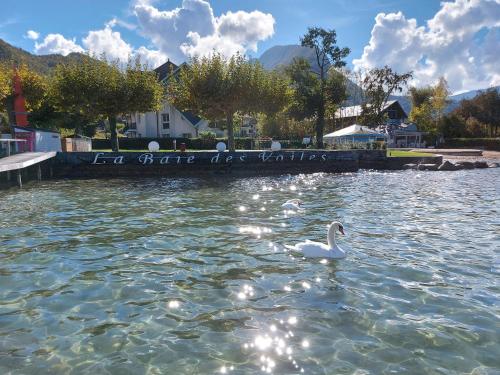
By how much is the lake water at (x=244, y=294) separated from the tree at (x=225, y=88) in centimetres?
2262

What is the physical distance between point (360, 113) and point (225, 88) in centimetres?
5428

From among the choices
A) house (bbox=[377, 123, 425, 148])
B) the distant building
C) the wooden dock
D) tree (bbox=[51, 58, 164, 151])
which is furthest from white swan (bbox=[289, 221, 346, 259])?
house (bbox=[377, 123, 425, 148])

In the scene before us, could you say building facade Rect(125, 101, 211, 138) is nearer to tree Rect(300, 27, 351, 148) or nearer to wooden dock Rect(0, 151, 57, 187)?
tree Rect(300, 27, 351, 148)

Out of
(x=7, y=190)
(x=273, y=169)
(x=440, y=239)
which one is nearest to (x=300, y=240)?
(x=440, y=239)

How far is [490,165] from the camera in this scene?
3888 cm

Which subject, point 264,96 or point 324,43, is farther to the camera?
point 324,43

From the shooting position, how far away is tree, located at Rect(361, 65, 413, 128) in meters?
79.9

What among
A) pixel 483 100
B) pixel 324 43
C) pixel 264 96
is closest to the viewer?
pixel 264 96

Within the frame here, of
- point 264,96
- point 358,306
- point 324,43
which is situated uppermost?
point 324,43

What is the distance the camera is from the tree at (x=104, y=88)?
34.8 m

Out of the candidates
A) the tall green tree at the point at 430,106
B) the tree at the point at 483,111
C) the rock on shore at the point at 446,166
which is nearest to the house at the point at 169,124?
the rock on shore at the point at 446,166

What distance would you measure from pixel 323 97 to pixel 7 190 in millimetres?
41817

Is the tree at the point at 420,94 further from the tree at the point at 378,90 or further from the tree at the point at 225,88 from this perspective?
the tree at the point at 225,88

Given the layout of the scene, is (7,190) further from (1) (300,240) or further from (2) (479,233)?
(2) (479,233)
